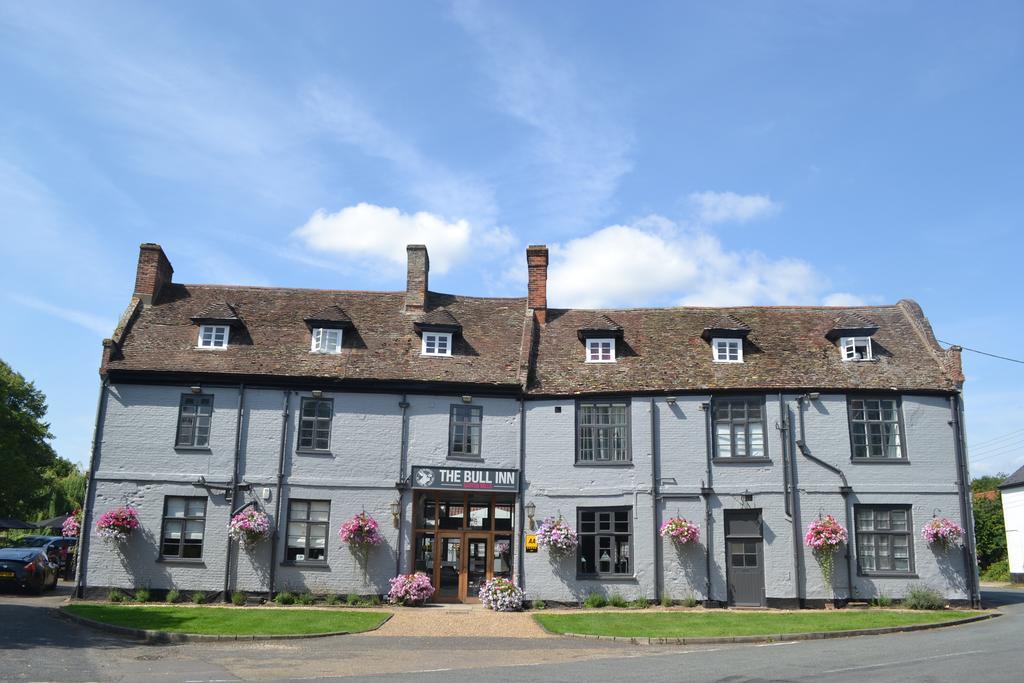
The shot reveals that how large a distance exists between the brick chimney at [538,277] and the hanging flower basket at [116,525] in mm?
13856

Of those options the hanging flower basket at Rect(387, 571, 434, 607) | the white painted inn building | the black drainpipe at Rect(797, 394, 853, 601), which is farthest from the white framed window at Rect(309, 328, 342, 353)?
the black drainpipe at Rect(797, 394, 853, 601)

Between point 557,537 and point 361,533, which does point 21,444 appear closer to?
point 361,533

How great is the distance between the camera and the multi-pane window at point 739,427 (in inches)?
936

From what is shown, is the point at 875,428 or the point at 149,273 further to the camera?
the point at 149,273

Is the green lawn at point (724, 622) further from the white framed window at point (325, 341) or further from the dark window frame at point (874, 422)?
the white framed window at point (325, 341)

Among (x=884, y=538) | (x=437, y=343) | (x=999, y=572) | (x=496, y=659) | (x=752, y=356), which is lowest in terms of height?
(x=496, y=659)

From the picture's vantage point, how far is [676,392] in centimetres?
2412

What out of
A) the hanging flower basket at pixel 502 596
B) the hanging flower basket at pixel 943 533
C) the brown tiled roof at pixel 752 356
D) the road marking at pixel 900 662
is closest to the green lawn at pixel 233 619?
the hanging flower basket at pixel 502 596

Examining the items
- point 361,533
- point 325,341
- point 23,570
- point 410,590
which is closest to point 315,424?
point 325,341

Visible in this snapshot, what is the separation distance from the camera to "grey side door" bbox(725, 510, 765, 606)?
22891 mm

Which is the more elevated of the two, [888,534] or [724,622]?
[888,534]

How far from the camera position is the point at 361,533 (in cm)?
2295

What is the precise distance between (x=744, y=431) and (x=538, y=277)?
28.4ft

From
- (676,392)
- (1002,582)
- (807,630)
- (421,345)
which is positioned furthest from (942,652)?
(1002,582)
